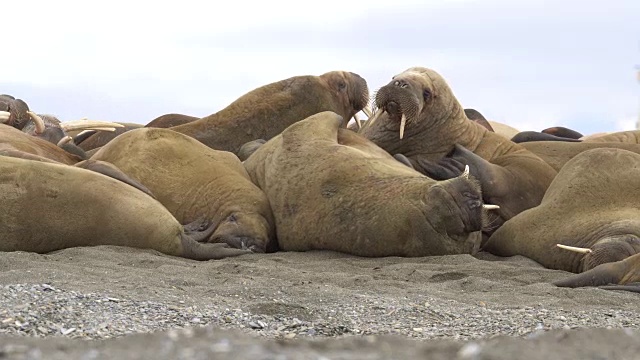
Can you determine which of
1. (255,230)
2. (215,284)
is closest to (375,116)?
(255,230)

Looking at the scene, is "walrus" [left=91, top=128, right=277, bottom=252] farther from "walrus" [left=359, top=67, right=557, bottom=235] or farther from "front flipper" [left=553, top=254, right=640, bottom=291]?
"front flipper" [left=553, top=254, right=640, bottom=291]

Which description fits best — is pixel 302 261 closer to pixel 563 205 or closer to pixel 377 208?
pixel 377 208

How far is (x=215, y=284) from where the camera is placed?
19.7 feet

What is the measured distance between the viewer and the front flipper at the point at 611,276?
6516 mm

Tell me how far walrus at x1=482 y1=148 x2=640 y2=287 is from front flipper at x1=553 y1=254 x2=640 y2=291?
504 millimetres

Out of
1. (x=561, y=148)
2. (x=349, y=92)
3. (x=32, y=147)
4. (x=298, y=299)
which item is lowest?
(x=298, y=299)

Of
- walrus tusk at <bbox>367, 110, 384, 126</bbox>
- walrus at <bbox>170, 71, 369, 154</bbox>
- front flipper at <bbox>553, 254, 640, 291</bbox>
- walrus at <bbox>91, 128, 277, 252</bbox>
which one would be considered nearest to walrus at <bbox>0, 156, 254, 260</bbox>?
walrus at <bbox>91, 128, 277, 252</bbox>

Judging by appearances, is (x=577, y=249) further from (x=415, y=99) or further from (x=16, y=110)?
(x=16, y=110)

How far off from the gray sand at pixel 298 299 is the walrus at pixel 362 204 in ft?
0.62

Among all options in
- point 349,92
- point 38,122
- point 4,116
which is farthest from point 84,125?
point 349,92

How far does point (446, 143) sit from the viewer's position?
33.2ft

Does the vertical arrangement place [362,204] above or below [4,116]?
below

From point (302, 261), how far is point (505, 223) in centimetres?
172

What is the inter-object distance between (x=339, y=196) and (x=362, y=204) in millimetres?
194
